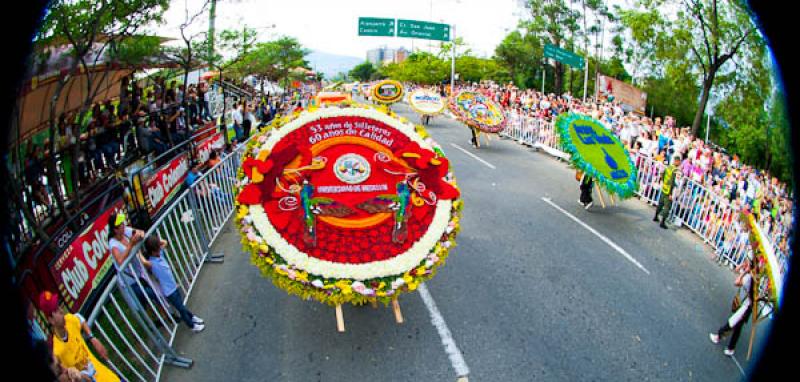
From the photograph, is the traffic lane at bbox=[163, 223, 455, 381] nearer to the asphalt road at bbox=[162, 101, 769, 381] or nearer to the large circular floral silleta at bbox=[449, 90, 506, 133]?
the asphalt road at bbox=[162, 101, 769, 381]

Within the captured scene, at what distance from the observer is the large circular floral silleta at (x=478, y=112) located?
16547mm

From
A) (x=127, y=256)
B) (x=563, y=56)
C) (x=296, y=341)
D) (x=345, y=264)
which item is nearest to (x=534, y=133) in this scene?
(x=563, y=56)

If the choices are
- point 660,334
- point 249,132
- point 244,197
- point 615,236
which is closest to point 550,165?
point 615,236

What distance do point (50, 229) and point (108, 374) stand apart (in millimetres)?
3420

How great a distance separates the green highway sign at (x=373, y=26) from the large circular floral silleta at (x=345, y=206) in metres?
26.9

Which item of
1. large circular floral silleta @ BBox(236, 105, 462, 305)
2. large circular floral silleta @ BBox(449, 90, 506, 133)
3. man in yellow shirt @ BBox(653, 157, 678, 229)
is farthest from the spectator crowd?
large circular floral silleta @ BBox(236, 105, 462, 305)

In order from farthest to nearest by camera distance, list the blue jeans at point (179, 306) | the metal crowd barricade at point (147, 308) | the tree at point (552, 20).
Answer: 1. the tree at point (552, 20)
2. the blue jeans at point (179, 306)
3. the metal crowd barricade at point (147, 308)

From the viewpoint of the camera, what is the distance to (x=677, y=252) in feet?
27.2

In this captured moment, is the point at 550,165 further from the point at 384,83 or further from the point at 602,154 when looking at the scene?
the point at 384,83

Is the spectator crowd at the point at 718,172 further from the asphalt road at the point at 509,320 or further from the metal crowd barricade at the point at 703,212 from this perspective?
the asphalt road at the point at 509,320

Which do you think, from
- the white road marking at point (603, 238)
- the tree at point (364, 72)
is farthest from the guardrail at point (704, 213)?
the tree at point (364, 72)

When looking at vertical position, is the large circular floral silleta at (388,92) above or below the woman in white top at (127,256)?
above

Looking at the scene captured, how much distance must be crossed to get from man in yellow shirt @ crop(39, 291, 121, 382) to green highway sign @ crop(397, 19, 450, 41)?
2903cm

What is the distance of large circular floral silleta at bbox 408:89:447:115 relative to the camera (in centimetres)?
2270
